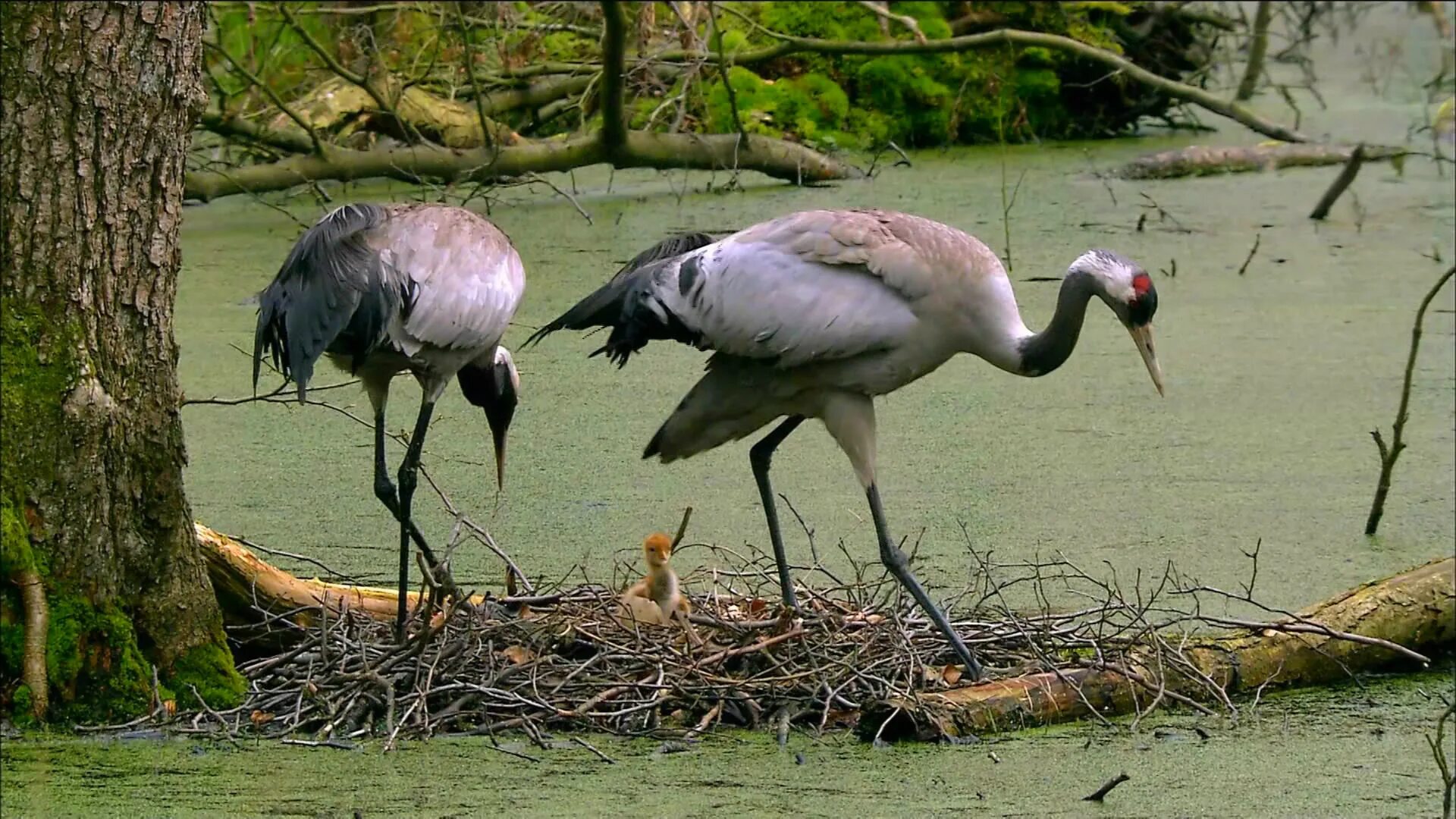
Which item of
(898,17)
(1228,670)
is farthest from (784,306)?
(898,17)

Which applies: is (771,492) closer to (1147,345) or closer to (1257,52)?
(1147,345)

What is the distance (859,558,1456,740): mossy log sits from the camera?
3.80 meters

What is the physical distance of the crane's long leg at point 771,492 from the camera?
422 cm

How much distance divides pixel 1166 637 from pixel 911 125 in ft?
20.7

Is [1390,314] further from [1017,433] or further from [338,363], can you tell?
[338,363]

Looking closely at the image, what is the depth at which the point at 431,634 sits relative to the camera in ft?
12.3

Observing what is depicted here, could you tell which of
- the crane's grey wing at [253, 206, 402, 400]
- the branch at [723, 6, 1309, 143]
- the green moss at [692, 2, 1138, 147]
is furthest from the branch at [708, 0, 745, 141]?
the crane's grey wing at [253, 206, 402, 400]

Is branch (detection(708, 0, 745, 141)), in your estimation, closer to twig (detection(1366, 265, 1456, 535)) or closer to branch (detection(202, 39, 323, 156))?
branch (detection(202, 39, 323, 156))

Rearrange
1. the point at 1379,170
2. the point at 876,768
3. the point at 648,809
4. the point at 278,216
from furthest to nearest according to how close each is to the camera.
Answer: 1. the point at 1379,170
2. the point at 278,216
3. the point at 876,768
4. the point at 648,809

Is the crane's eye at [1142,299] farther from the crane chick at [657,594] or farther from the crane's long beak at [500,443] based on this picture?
the crane's long beak at [500,443]

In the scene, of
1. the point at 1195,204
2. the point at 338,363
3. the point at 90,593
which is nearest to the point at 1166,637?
the point at 338,363

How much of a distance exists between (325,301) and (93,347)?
49 cm

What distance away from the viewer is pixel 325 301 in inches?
155

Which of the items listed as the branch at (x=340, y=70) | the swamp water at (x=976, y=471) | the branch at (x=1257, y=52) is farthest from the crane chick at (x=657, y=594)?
the branch at (x=1257, y=52)
